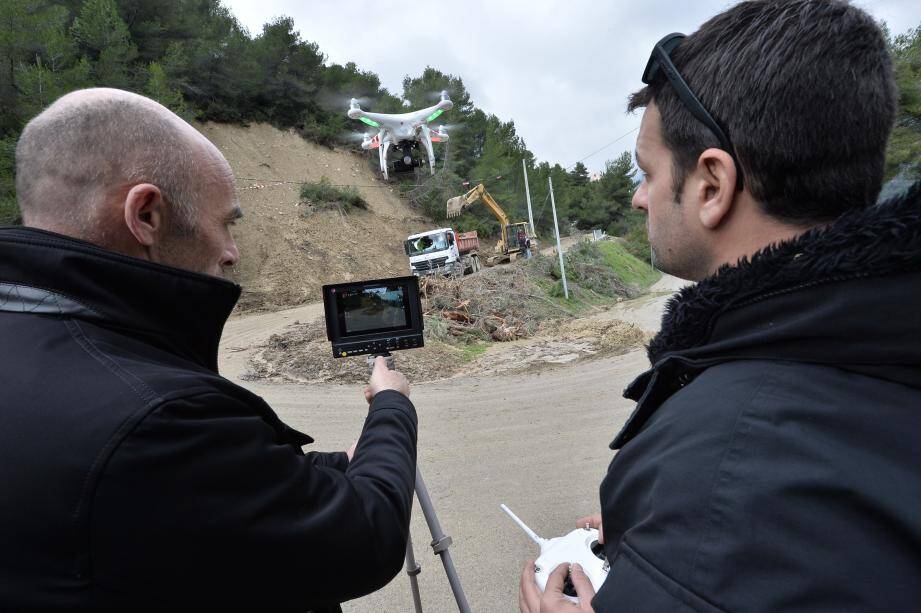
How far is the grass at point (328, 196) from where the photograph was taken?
28.9 m

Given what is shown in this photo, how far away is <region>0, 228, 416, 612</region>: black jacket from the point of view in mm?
870

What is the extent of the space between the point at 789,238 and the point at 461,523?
3.48m

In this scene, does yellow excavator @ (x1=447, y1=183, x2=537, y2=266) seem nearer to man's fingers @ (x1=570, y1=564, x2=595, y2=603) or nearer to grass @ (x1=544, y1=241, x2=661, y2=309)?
grass @ (x1=544, y1=241, x2=661, y2=309)

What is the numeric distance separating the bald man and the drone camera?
3.66ft

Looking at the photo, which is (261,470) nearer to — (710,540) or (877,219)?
(710,540)

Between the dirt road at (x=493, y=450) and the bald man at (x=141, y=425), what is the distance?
0.12 m

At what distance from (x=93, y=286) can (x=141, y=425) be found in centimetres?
36

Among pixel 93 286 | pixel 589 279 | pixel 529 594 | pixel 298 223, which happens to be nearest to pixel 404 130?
→ pixel 298 223

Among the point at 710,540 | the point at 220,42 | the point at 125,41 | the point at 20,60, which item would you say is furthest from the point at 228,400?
the point at 220,42

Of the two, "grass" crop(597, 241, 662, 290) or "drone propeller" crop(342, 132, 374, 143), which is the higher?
"drone propeller" crop(342, 132, 374, 143)

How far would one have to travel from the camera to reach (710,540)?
74 centimetres

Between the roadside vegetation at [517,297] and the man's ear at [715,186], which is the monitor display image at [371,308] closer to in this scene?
the man's ear at [715,186]

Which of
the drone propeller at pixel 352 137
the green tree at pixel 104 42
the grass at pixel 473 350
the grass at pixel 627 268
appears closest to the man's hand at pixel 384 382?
the grass at pixel 473 350

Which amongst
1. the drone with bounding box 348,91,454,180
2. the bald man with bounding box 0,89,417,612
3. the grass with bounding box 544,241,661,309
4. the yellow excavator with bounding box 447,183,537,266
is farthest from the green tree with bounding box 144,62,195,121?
the bald man with bounding box 0,89,417,612
